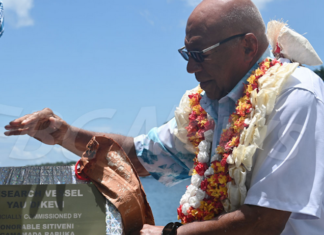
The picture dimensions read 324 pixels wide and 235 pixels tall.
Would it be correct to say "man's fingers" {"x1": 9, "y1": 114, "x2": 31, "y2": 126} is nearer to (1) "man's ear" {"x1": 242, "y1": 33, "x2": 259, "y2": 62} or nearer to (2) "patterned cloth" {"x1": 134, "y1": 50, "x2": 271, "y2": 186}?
(2) "patterned cloth" {"x1": 134, "y1": 50, "x2": 271, "y2": 186}

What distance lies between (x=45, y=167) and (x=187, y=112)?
110 centimetres

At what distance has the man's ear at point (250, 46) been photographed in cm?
210

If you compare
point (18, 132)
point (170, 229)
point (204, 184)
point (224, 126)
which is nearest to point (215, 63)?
point (224, 126)

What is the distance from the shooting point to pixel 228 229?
1827 millimetres

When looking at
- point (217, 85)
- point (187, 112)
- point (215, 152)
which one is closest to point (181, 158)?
point (187, 112)

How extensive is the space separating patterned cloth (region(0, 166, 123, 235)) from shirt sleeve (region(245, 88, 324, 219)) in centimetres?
72

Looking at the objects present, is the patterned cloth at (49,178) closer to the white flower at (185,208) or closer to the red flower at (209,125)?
the white flower at (185,208)

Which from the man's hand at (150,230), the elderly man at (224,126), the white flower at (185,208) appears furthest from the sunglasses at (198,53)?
the man's hand at (150,230)

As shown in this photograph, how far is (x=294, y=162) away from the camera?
5.74 feet

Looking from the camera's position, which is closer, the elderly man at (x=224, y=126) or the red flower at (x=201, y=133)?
the elderly man at (x=224, y=126)

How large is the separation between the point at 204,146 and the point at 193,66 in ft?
1.78

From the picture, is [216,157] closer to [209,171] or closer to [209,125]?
[209,171]

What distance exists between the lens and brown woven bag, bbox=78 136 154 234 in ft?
6.26

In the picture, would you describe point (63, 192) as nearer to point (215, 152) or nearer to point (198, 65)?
point (215, 152)
